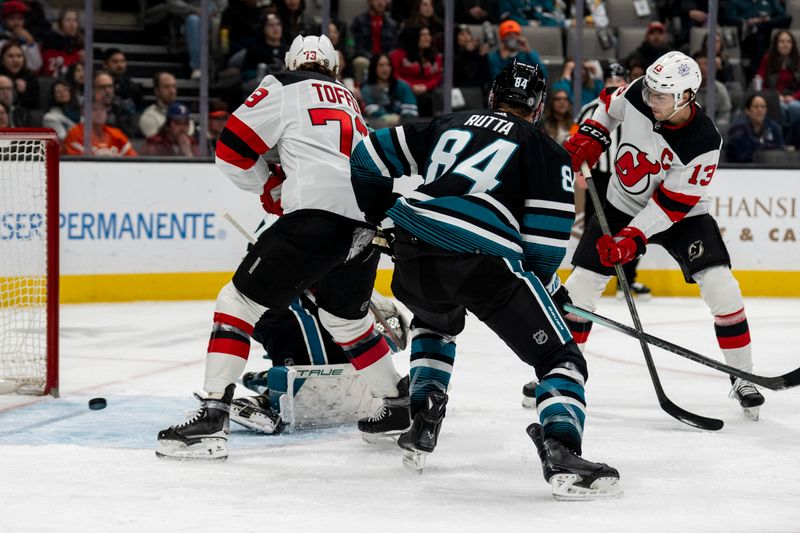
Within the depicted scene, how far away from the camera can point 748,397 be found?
3.90 meters

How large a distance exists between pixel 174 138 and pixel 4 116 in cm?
91

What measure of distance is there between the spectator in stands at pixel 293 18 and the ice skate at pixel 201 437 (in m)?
4.46

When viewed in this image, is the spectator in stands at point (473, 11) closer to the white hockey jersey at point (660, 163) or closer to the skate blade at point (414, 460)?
the white hockey jersey at point (660, 163)

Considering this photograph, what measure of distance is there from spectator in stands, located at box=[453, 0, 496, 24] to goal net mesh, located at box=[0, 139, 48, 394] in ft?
10.2

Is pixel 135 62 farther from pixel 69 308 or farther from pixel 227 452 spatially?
pixel 227 452

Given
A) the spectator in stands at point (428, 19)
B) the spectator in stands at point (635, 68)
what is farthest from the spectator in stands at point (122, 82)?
the spectator in stands at point (635, 68)

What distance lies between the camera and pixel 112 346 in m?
5.36

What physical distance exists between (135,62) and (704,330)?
11.3 ft

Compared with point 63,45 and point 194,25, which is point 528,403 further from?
point 63,45

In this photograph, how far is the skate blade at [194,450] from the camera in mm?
3184

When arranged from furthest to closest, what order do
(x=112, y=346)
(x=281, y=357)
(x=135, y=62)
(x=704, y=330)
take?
(x=135, y=62) < (x=704, y=330) < (x=112, y=346) < (x=281, y=357)

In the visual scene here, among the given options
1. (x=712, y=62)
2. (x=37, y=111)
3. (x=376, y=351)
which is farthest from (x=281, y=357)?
(x=712, y=62)

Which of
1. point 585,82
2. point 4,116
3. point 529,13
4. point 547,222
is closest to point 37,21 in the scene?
point 4,116

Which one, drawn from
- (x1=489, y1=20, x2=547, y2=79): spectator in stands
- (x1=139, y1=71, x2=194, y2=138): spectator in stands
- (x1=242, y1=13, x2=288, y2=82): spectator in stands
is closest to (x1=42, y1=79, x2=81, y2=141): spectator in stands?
(x1=139, y1=71, x2=194, y2=138): spectator in stands
